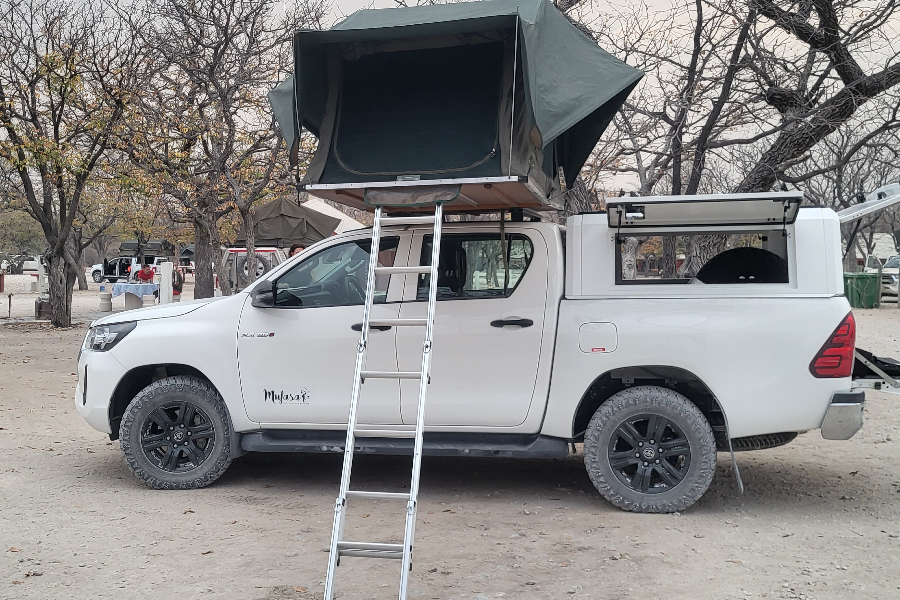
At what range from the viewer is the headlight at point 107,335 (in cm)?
683

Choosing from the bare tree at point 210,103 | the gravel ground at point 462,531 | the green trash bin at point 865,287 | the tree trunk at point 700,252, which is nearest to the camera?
the gravel ground at point 462,531

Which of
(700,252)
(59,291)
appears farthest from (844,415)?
(59,291)

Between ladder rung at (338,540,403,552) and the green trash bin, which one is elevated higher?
the green trash bin

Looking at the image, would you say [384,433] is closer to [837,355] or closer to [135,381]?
[135,381]

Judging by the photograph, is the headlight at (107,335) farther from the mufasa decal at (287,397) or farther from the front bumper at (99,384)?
the mufasa decal at (287,397)

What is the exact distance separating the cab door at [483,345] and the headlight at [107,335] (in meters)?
2.18

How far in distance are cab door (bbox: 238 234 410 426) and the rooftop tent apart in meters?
0.55

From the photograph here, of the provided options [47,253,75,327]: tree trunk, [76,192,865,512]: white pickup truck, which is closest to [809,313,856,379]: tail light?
[76,192,865,512]: white pickup truck

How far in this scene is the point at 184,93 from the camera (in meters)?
16.7

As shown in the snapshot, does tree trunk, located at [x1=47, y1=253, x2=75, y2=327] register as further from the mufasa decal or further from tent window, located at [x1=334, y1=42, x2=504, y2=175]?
tent window, located at [x1=334, y1=42, x2=504, y2=175]

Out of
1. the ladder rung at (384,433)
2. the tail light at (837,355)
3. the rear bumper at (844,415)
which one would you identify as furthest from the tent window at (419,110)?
the rear bumper at (844,415)

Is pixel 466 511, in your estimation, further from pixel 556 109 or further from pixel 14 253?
pixel 14 253

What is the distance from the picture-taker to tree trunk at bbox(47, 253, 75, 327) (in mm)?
19005

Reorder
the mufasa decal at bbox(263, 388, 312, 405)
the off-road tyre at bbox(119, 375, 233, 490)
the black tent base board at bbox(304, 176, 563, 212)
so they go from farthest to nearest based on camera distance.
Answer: the off-road tyre at bbox(119, 375, 233, 490) → the mufasa decal at bbox(263, 388, 312, 405) → the black tent base board at bbox(304, 176, 563, 212)
